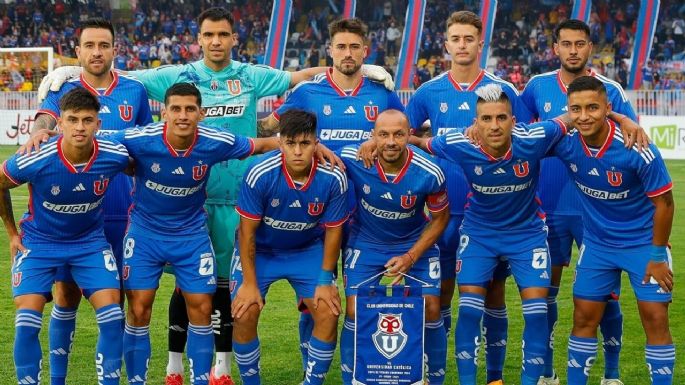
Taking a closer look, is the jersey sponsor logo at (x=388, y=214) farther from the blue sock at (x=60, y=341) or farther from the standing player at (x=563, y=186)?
the blue sock at (x=60, y=341)

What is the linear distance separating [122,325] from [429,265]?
1.83 m

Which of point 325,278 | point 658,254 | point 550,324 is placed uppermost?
point 658,254

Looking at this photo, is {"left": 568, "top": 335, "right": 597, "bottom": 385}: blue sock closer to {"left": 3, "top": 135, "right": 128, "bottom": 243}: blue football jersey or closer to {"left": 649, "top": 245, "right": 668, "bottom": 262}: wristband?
{"left": 649, "top": 245, "right": 668, "bottom": 262}: wristband

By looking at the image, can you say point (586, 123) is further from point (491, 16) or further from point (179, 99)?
point (491, 16)

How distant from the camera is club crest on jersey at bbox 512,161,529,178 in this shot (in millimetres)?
6449

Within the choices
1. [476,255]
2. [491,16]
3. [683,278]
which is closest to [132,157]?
[476,255]

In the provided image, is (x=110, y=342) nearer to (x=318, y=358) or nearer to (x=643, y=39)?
(x=318, y=358)

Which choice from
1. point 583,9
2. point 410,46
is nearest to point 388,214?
point 410,46

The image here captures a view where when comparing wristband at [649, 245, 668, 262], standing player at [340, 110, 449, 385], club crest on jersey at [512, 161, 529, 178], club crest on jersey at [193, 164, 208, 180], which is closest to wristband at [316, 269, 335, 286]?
standing player at [340, 110, 449, 385]

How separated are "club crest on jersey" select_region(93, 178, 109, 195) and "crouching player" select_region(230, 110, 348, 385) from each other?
775 mm

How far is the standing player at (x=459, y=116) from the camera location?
6.94 metres

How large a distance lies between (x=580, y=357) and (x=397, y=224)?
4.30 feet

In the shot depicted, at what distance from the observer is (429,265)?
6.55m

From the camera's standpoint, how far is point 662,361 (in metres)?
6.13
